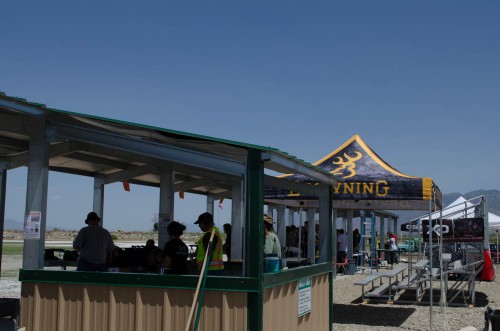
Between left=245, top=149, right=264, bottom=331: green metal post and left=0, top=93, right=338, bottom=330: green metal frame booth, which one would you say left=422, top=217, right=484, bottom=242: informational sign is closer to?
left=0, top=93, right=338, bottom=330: green metal frame booth

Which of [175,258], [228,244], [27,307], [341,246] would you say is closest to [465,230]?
[228,244]

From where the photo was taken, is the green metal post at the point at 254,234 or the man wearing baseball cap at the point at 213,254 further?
the man wearing baseball cap at the point at 213,254

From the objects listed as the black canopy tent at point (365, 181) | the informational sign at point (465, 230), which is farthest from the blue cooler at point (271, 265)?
the informational sign at point (465, 230)

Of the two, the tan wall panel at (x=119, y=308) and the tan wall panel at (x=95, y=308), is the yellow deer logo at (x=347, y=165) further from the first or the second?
the tan wall panel at (x=95, y=308)

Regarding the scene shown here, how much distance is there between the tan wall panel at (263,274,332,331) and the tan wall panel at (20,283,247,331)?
0.42m

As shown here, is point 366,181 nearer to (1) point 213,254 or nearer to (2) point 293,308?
(2) point 293,308

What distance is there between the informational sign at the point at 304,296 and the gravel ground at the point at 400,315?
3.18 m

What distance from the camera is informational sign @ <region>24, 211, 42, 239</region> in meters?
6.52

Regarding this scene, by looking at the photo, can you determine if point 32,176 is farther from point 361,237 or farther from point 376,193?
point 361,237

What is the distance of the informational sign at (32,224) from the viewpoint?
652 cm

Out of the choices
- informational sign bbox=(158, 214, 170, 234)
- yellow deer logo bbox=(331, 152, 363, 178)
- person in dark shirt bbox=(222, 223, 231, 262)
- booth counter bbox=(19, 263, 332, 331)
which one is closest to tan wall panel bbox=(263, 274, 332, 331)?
booth counter bbox=(19, 263, 332, 331)

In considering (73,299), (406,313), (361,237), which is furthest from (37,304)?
(361,237)

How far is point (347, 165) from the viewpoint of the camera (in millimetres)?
12352

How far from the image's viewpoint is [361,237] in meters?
26.5
